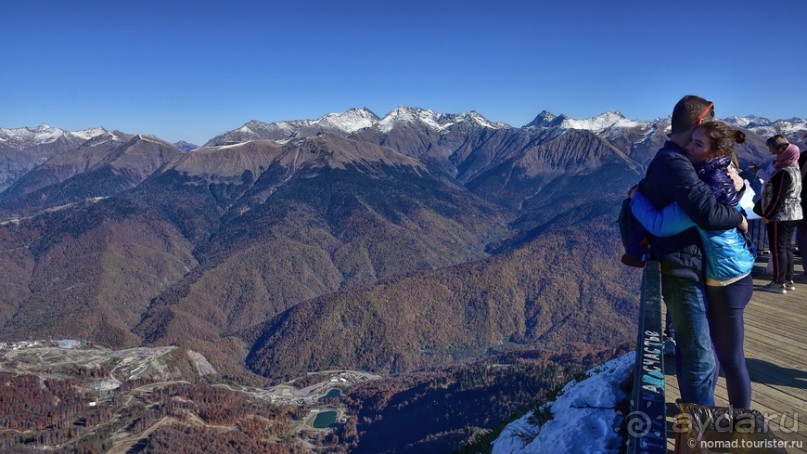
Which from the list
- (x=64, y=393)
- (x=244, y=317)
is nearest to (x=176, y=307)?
(x=244, y=317)

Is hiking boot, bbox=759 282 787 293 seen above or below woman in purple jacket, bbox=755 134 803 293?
below

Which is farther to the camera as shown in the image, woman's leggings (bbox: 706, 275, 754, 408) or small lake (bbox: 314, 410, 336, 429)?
small lake (bbox: 314, 410, 336, 429)

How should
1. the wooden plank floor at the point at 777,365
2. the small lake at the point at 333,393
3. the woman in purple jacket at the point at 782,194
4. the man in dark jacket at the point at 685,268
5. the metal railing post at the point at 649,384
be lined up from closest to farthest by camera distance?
the metal railing post at the point at 649,384 → the man in dark jacket at the point at 685,268 → the wooden plank floor at the point at 777,365 → the woman in purple jacket at the point at 782,194 → the small lake at the point at 333,393

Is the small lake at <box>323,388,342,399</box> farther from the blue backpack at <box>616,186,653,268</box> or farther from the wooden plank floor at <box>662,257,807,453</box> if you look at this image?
the blue backpack at <box>616,186,653,268</box>

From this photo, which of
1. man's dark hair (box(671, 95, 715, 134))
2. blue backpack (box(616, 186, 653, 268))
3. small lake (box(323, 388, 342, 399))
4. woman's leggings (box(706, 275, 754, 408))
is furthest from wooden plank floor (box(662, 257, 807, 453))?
small lake (box(323, 388, 342, 399))

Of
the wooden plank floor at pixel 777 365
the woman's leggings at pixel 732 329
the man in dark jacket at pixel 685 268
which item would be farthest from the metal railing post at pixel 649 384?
the wooden plank floor at pixel 777 365

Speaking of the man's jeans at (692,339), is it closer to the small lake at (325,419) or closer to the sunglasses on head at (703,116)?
the sunglasses on head at (703,116)

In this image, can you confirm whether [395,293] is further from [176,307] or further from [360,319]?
[176,307]
